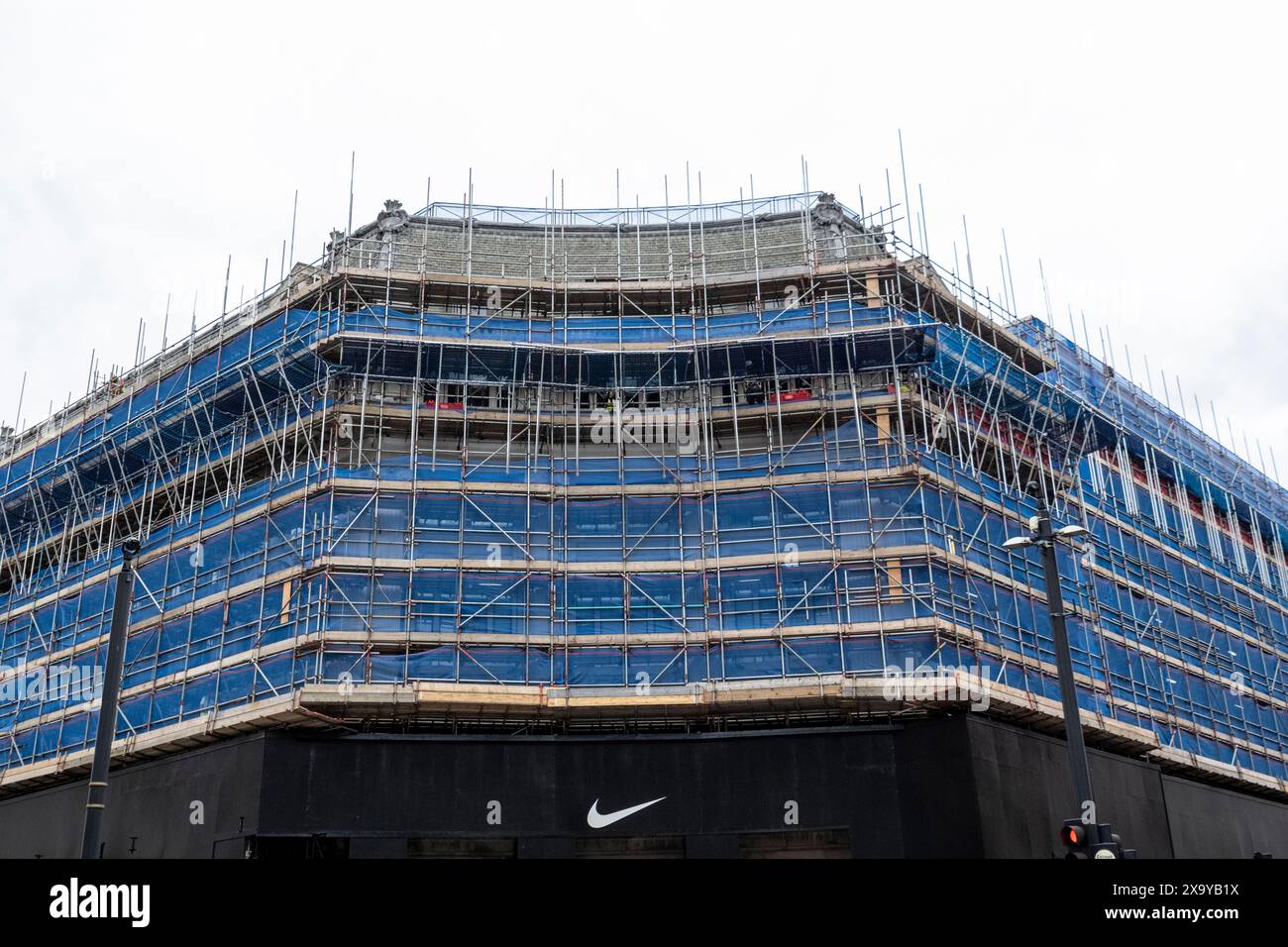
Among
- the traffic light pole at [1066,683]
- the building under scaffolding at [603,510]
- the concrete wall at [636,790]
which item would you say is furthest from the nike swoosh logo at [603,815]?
the traffic light pole at [1066,683]

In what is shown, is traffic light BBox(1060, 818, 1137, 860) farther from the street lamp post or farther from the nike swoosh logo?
the nike swoosh logo

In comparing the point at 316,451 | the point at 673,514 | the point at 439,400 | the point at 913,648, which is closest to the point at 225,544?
the point at 316,451

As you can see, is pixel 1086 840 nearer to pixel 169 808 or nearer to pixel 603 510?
pixel 603 510

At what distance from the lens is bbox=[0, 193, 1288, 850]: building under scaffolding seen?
Result: 29.4 metres

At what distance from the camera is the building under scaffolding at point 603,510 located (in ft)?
96.4

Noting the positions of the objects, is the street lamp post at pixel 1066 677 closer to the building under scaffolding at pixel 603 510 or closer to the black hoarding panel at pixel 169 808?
the building under scaffolding at pixel 603 510

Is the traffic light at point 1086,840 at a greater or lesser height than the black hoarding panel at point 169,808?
lesser

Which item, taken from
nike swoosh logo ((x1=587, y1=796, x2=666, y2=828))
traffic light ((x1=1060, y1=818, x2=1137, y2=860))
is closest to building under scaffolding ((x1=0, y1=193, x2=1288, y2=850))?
nike swoosh logo ((x1=587, y1=796, x2=666, y2=828))

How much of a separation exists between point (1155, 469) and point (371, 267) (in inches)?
1064

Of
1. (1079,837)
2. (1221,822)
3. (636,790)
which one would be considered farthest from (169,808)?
(1221,822)

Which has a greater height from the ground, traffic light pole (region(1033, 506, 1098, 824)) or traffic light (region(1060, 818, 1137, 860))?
traffic light pole (region(1033, 506, 1098, 824))
